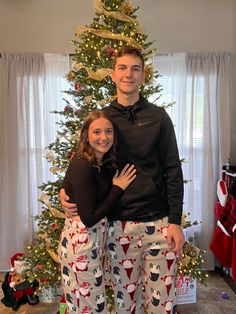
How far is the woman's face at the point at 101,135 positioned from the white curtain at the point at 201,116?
5.97ft

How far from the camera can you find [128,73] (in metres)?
1.42

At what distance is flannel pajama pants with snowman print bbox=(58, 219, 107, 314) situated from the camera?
55.1 inches

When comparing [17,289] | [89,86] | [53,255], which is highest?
[89,86]

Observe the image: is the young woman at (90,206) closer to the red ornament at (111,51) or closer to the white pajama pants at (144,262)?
the white pajama pants at (144,262)

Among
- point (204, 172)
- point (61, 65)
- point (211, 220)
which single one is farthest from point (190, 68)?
point (211, 220)

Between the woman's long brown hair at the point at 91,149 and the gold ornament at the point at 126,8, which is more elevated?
the gold ornament at the point at 126,8

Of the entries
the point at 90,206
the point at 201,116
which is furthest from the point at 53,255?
the point at 201,116

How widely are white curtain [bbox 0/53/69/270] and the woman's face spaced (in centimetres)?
181

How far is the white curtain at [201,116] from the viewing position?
10.1ft

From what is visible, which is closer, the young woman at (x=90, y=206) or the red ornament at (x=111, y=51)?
the young woman at (x=90, y=206)

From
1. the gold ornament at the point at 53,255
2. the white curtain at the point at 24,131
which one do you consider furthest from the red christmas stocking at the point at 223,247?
the white curtain at the point at 24,131

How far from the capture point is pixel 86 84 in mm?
2172

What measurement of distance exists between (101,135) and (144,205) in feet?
1.15

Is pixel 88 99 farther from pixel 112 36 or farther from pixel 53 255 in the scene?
pixel 53 255
